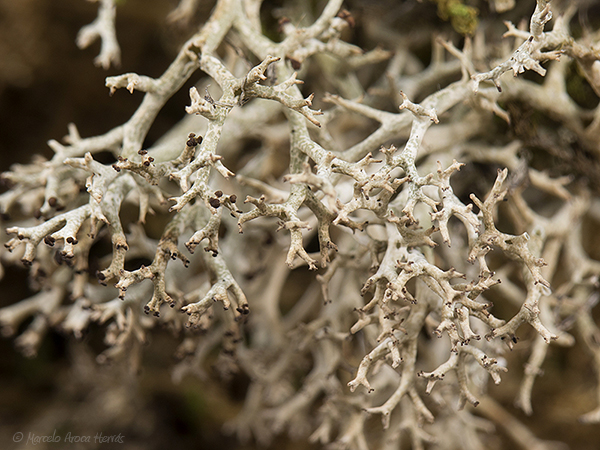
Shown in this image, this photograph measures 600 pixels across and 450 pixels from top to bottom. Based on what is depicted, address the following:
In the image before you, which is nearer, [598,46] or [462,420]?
[598,46]

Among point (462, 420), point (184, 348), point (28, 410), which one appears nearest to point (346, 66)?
point (184, 348)

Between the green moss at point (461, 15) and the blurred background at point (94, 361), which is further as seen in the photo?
the blurred background at point (94, 361)

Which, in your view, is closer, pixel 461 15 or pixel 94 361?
pixel 461 15

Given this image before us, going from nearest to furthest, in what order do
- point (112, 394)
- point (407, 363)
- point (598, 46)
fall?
point (407, 363) → point (598, 46) → point (112, 394)

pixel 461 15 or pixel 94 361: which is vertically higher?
pixel 461 15

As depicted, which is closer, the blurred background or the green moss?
the green moss

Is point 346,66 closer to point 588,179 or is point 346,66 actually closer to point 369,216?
point 369,216

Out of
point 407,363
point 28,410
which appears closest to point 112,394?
point 28,410

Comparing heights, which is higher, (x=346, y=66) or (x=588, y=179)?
(x=346, y=66)

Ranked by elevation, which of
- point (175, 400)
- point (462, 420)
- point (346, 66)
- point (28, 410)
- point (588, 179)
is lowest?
point (175, 400)

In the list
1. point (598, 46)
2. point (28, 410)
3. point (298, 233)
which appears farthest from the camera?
point (28, 410)
